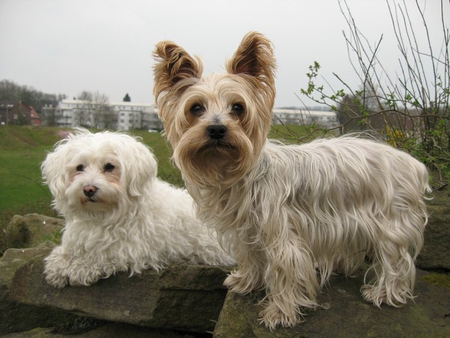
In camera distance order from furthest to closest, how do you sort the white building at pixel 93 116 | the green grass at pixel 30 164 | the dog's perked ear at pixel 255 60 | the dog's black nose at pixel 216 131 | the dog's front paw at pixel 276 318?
the white building at pixel 93 116
the green grass at pixel 30 164
the dog's front paw at pixel 276 318
the dog's perked ear at pixel 255 60
the dog's black nose at pixel 216 131

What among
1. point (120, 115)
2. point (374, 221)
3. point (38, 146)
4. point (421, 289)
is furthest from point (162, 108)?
point (120, 115)

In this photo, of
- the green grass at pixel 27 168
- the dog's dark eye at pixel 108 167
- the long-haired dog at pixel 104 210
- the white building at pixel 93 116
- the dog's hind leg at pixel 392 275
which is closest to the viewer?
the dog's hind leg at pixel 392 275

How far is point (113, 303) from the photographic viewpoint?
4.38 meters

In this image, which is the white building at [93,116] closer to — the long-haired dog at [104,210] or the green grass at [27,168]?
the green grass at [27,168]

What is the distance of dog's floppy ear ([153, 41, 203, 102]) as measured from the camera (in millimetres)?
3189

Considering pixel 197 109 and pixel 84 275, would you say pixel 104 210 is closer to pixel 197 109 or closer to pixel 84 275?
pixel 84 275

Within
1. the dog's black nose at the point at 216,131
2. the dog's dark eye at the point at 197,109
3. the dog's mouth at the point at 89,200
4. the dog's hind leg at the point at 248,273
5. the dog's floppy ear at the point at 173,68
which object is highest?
the dog's floppy ear at the point at 173,68

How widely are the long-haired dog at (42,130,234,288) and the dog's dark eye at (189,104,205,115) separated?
1.44m

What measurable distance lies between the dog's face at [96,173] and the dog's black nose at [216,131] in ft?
5.35

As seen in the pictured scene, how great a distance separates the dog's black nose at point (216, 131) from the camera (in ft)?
9.64

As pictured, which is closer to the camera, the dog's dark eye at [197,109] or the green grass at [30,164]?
the dog's dark eye at [197,109]

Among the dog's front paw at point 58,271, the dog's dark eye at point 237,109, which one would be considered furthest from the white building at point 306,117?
the dog's front paw at point 58,271

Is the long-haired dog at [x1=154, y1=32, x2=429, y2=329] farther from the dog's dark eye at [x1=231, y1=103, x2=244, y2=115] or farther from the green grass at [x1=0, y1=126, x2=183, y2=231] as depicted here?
the green grass at [x1=0, y1=126, x2=183, y2=231]

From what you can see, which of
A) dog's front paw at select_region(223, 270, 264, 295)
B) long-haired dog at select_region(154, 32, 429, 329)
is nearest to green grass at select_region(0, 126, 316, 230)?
long-haired dog at select_region(154, 32, 429, 329)
